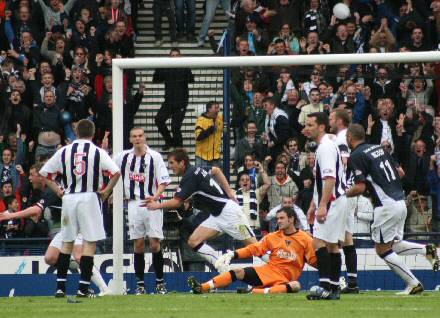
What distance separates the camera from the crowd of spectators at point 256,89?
18.2m

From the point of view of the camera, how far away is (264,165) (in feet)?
60.4

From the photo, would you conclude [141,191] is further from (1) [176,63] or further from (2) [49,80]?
(2) [49,80]

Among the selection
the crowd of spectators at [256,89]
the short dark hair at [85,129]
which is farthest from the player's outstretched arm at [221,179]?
the short dark hair at [85,129]

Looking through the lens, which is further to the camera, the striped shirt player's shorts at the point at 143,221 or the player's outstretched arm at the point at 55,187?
the striped shirt player's shorts at the point at 143,221

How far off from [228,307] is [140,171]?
3708 millimetres

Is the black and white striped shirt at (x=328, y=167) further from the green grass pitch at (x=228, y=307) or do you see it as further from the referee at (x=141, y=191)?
the referee at (x=141, y=191)

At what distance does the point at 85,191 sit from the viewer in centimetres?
1532

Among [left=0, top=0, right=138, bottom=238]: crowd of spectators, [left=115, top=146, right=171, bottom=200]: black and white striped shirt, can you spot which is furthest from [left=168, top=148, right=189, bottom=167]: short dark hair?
[left=0, top=0, right=138, bottom=238]: crowd of spectators

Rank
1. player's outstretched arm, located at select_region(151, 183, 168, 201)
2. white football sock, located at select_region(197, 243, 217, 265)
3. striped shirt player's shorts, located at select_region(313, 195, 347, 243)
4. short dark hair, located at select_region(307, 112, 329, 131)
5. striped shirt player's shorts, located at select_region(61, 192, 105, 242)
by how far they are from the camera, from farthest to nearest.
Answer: white football sock, located at select_region(197, 243, 217, 265) < player's outstretched arm, located at select_region(151, 183, 168, 201) < striped shirt player's shorts, located at select_region(61, 192, 105, 242) < striped shirt player's shorts, located at select_region(313, 195, 347, 243) < short dark hair, located at select_region(307, 112, 329, 131)

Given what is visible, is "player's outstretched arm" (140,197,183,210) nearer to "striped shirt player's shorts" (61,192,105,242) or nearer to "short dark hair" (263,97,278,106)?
"striped shirt player's shorts" (61,192,105,242)

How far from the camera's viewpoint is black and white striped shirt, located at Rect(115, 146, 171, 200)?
17.3 metres

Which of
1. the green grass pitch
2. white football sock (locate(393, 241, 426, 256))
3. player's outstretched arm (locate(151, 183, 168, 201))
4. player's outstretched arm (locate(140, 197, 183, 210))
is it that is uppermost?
player's outstretched arm (locate(151, 183, 168, 201))

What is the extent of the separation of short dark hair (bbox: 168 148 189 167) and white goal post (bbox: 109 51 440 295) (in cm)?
69

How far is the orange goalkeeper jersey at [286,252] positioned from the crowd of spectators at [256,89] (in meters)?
1.57
